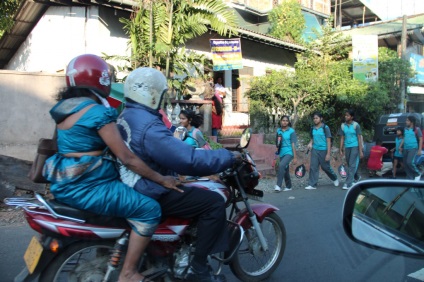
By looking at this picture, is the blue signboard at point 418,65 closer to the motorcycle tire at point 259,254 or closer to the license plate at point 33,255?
the motorcycle tire at point 259,254

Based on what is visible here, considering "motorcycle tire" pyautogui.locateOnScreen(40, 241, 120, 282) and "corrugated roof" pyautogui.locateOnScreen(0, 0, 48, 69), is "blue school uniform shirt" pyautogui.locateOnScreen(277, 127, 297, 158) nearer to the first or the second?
"motorcycle tire" pyautogui.locateOnScreen(40, 241, 120, 282)

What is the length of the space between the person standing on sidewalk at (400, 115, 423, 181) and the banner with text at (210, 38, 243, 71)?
17.2ft

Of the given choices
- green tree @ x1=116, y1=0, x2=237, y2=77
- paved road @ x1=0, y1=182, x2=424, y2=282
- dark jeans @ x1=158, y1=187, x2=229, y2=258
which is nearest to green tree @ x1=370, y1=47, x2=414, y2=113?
green tree @ x1=116, y1=0, x2=237, y2=77

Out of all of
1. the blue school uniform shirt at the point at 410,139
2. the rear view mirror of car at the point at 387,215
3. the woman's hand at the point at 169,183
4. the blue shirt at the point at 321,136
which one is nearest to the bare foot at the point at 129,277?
the woman's hand at the point at 169,183

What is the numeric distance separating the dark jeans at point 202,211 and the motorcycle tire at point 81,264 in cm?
49

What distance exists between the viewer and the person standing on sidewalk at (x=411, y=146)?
919cm

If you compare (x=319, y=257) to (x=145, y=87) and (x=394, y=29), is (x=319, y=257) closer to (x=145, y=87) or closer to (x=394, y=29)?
(x=145, y=87)

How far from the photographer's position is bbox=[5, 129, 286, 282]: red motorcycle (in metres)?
2.52

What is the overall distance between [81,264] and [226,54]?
10364mm

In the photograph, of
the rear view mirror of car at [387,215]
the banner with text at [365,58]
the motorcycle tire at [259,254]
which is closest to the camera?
the rear view mirror of car at [387,215]

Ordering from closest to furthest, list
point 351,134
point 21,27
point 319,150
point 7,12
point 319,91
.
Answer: point 319,150, point 351,134, point 7,12, point 319,91, point 21,27

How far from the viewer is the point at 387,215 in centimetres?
206

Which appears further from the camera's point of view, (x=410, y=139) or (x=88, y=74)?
(x=410, y=139)

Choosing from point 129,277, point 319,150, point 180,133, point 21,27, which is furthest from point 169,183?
point 21,27
